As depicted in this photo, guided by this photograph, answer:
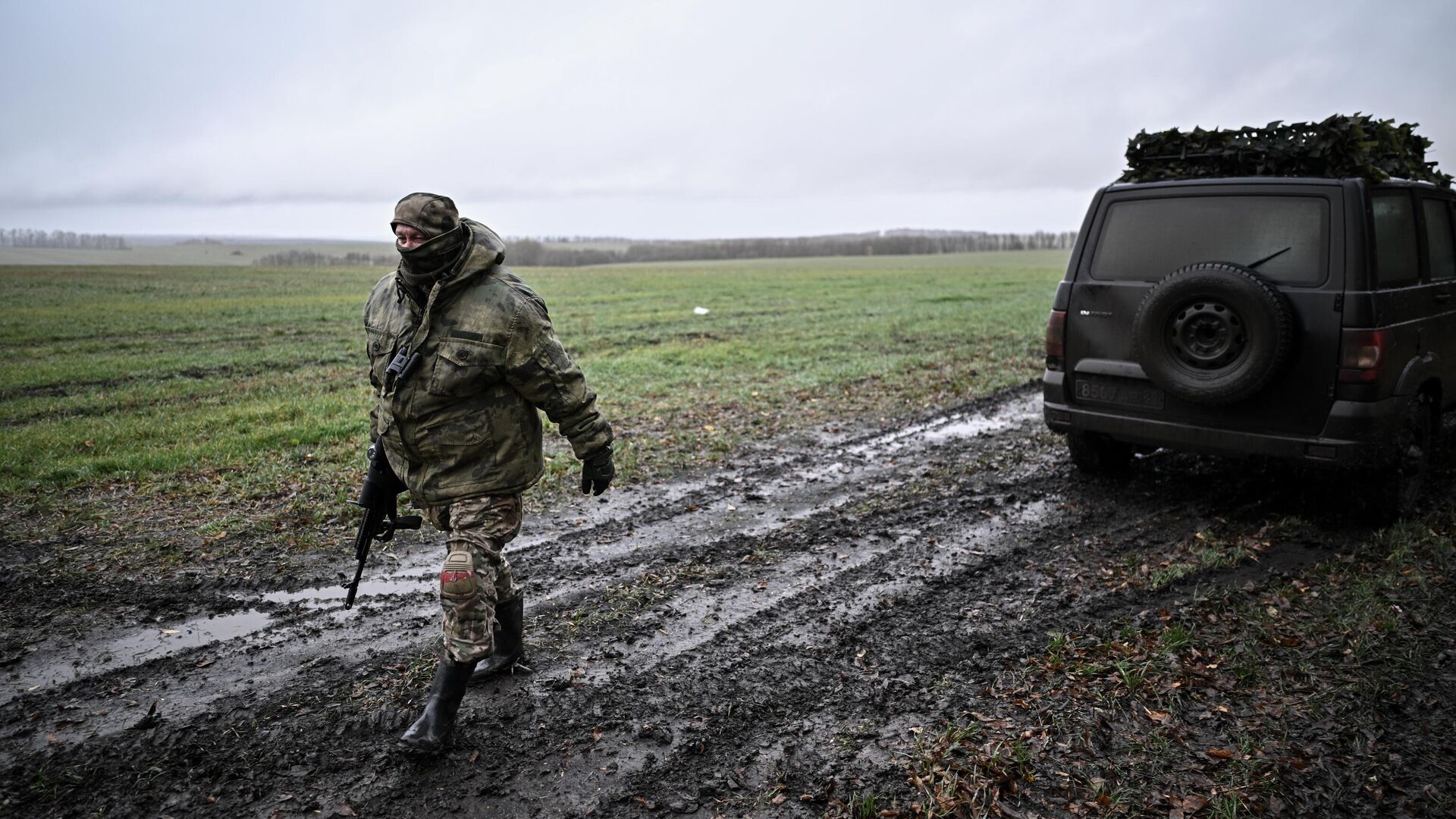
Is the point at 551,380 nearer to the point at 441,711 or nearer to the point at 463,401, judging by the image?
the point at 463,401

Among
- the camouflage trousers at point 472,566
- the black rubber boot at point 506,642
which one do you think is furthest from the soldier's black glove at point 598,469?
the black rubber boot at point 506,642

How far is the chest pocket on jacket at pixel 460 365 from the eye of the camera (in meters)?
3.30

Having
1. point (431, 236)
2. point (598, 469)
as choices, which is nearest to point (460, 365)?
point (431, 236)

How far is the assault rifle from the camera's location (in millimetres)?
3586

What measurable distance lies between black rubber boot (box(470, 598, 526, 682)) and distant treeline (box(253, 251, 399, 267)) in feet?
171

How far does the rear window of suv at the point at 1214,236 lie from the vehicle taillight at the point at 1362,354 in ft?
1.29

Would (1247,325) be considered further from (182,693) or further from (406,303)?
(182,693)

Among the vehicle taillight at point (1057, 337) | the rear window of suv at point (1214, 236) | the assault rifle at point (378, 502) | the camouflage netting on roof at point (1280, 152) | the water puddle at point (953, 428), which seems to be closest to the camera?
the assault rifle at point (378, 502)

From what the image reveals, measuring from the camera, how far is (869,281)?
40.7 meters

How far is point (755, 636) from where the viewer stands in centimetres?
420

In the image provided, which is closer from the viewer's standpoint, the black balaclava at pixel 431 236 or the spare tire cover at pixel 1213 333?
the black balaclava at pixel 431 236

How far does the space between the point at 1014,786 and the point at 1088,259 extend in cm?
415

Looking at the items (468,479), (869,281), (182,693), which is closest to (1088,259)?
(468,479)

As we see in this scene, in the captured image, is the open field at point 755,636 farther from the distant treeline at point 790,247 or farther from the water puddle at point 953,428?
the distant treeline at point 790,247
